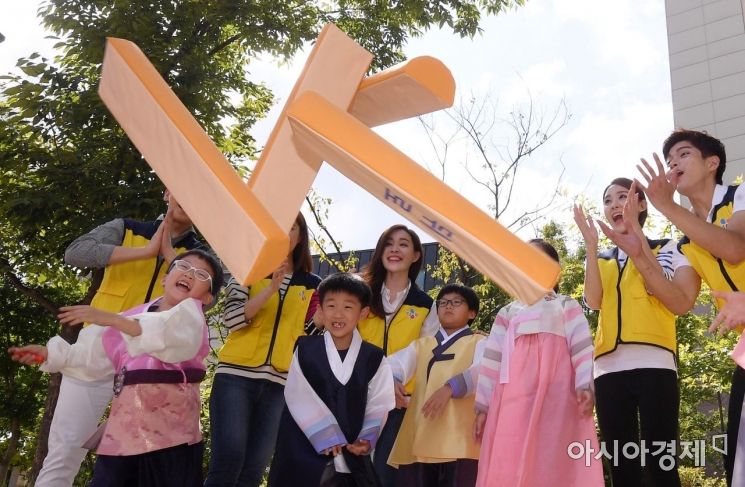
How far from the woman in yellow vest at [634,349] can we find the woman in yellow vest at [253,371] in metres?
1.75

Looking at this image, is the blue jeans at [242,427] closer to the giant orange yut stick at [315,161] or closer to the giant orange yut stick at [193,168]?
the giant orange yut stick at [315,161]

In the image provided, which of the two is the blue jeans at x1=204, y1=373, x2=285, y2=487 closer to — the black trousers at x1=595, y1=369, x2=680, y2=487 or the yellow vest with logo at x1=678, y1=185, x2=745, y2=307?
the black trousers at x1=595, y1=369, x2=680, y2=487

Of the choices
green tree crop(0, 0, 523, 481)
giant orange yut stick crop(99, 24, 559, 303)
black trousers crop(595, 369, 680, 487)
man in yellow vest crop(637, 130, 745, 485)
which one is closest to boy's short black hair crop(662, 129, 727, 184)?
man in yellow vest crop(637, 130, 745, 485)

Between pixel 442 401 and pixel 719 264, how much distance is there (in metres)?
1.79

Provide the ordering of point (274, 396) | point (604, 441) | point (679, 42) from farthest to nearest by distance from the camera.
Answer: point (679, 42)
point (274, 396)
point (604, 441)

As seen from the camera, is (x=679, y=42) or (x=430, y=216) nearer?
(x=430, y=216)

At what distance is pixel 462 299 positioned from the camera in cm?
449

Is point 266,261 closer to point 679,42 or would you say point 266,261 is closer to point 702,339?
point 702,339

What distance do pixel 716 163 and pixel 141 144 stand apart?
8.66ft

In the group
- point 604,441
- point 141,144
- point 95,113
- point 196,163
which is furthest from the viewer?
point 95,113

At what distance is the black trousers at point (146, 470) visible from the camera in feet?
9.85

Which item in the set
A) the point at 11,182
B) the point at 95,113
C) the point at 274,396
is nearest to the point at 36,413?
the point at 11,182

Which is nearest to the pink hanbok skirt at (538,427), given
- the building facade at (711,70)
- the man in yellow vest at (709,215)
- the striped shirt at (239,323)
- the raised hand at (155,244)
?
the man in yellow vest at (709,215)

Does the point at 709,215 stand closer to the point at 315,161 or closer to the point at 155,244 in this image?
the point at 315,161
